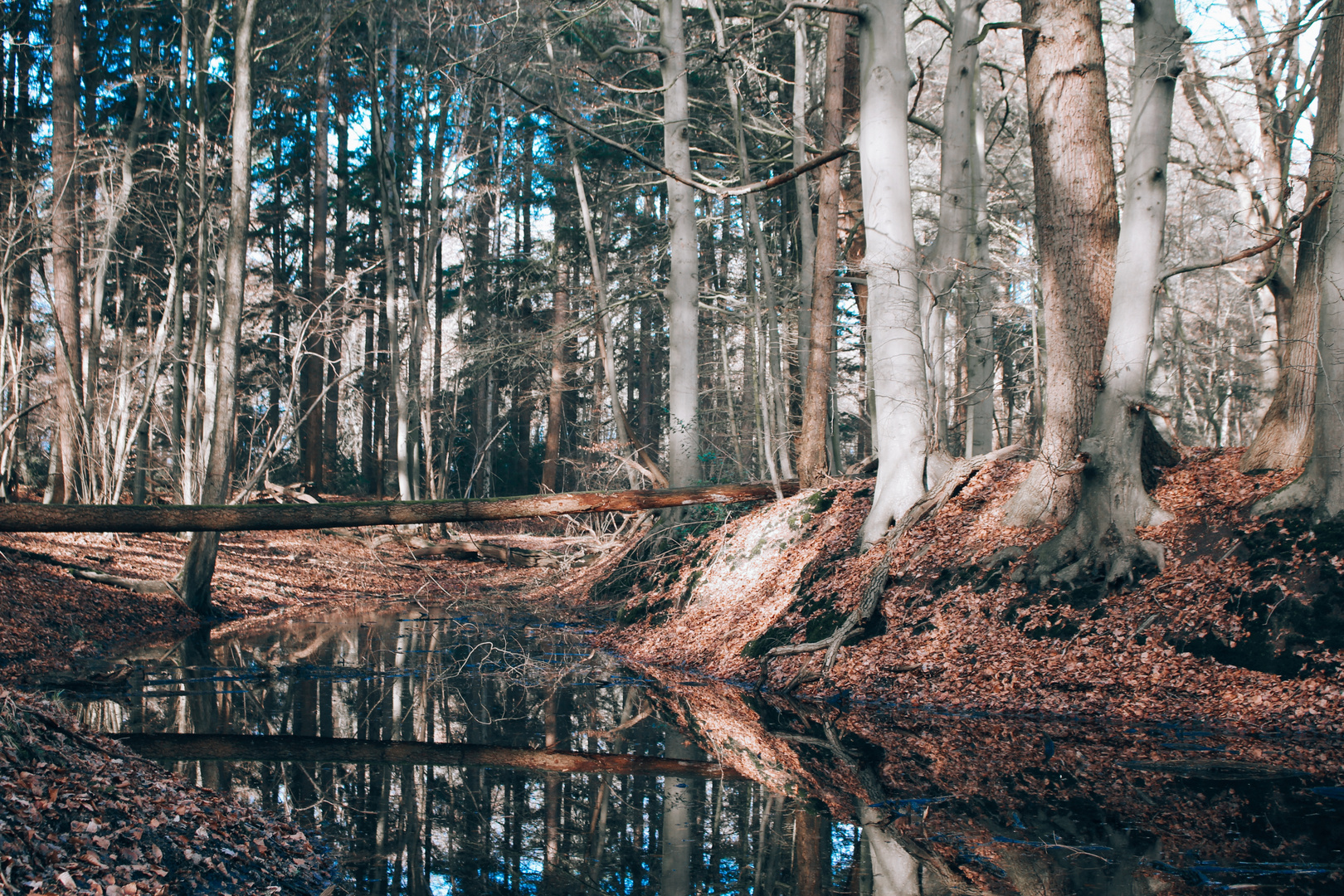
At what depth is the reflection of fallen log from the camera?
6.30 metres

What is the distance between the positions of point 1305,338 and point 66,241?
19072mm

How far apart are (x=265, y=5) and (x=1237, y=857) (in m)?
22.7

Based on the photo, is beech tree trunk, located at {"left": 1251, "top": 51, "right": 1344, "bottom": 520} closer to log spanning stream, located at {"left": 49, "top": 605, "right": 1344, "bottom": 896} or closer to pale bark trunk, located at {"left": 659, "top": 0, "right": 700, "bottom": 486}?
log spanning stream, located at {"left": 49, "top": 605, "right": 1344, "bottom": 896}

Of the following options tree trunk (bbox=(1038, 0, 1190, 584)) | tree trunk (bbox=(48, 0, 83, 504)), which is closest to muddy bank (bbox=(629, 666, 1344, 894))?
tree trunk (bbox=(1038, 0, 1190, 584))

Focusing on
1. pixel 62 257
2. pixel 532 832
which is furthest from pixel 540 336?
pixel 532 832

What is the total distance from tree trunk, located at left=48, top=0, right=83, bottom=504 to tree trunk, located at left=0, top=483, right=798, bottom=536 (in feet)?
23.2

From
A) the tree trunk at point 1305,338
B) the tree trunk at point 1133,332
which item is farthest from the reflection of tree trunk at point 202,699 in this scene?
the tree trunk at point 1305,338

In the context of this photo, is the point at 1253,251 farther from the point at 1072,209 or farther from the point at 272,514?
the point at 272,514

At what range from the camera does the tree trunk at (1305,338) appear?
8539 millimetres

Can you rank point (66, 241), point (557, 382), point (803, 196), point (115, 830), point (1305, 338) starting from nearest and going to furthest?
point (115, 830), point (1305, 338), point (803, 196), point (66, 241), point (557, 382)

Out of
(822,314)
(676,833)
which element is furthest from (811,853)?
(822,314)

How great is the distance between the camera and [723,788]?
572 centimetres

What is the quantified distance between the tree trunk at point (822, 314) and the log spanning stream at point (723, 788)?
15.2 ft

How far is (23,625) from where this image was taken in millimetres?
10602
